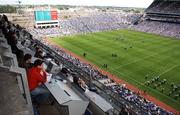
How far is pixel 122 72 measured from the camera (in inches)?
1238

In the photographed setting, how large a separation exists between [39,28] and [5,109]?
73.6 metres

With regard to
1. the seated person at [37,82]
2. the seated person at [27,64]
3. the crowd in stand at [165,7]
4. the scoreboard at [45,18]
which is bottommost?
the scoreboard at [45,18]

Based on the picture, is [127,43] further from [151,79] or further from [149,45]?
[151,79]

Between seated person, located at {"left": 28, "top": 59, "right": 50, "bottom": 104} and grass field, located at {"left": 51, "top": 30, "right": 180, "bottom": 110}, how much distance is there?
19075 mm

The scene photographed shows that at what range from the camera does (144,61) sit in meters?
36.4

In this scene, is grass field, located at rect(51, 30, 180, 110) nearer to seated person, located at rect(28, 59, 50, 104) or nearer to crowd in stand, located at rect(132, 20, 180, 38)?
crowd in stand, located at rect(132, 20, 180, 38)

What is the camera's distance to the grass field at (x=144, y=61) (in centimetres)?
2606

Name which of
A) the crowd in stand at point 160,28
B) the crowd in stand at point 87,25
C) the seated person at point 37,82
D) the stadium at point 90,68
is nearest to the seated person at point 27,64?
the stadium at point 90,68

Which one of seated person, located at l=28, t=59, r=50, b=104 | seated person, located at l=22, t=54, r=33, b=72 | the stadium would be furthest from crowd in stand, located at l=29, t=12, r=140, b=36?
seated person, located at l=28, t=59, r=50, b=104

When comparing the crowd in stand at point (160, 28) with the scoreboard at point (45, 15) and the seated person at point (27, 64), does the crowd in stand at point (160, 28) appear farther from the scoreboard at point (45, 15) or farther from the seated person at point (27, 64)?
the seated person at point (27, 64)

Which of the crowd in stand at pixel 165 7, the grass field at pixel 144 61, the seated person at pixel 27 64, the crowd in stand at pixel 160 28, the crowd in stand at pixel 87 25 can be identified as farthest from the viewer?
the crowd in stand at pixel 165 7

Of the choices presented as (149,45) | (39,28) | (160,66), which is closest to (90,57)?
(160,66)

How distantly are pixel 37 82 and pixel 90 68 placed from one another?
84.7 ft

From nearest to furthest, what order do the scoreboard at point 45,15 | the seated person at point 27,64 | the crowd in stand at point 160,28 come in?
1. the seated person at point 27,64
2. the crowd in stand at point 160,28
3. the scoreboard at point 45,15
